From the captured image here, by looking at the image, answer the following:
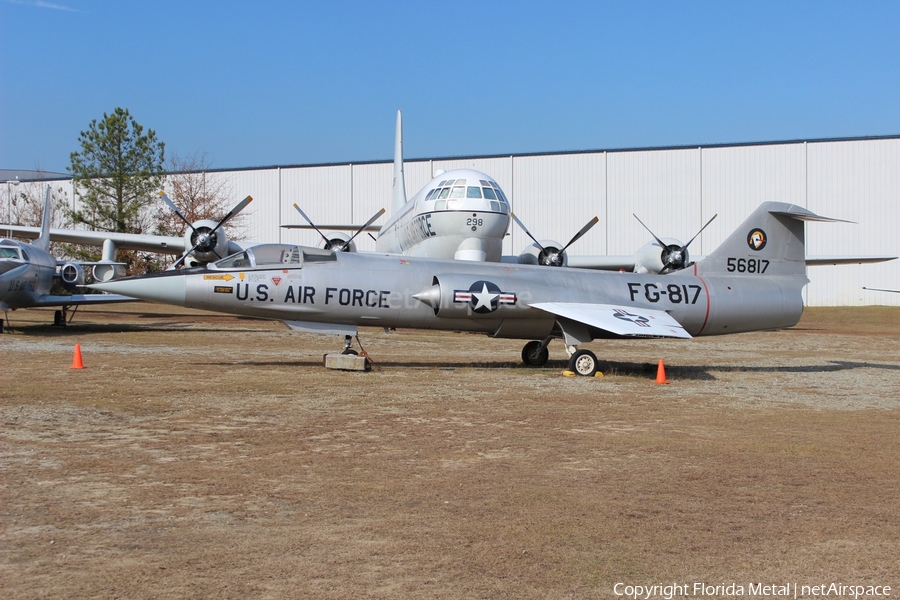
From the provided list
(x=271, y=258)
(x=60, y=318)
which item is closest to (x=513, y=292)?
(x=271, y=258)

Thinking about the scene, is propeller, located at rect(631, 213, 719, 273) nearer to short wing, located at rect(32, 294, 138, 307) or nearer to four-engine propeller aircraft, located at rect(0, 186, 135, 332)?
four-engine propeller aircraft, located at rect(0, 186, 135, 332)

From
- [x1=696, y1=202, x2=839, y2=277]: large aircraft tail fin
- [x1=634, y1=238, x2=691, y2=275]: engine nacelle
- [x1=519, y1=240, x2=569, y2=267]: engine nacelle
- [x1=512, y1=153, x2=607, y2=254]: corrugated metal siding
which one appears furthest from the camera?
[x1=512, y1=153, x2=607, y2=254]: corrugated metal siding

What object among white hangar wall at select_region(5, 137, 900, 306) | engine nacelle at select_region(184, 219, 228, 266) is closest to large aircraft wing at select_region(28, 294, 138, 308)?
engine nacelle at select_region(184, 219, 228, 266)

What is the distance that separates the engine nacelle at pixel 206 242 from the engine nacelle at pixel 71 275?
4354 mm

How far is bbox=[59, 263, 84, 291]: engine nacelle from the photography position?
2844cm

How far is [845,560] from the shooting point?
5.35m

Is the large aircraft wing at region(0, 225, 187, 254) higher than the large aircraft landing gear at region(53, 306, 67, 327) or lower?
higher

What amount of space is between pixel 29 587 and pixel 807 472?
6417 millimetres

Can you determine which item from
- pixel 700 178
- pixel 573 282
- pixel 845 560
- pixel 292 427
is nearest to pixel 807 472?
pixel 845 560

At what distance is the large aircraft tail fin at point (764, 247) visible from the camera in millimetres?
18406

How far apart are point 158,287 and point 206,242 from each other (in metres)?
12.0

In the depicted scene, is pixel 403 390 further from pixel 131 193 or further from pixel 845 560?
pixel 131 193

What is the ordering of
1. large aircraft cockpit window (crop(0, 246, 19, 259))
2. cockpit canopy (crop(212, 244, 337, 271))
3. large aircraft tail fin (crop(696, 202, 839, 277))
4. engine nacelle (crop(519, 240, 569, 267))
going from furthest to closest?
engine nacelle (crop(519, 240, 569, 267))
large aircraft cockpit window (crop(0, 246, 19, 259))
large aircraft tail fin (crop(696, 202, 839, 277))
cockpit canopy (crop(212, 244, 337, 271))

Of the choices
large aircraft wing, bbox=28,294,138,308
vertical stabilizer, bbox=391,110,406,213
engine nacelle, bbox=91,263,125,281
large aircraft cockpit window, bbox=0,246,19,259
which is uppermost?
vertical stabilizer, bbox=391,110,406,213
